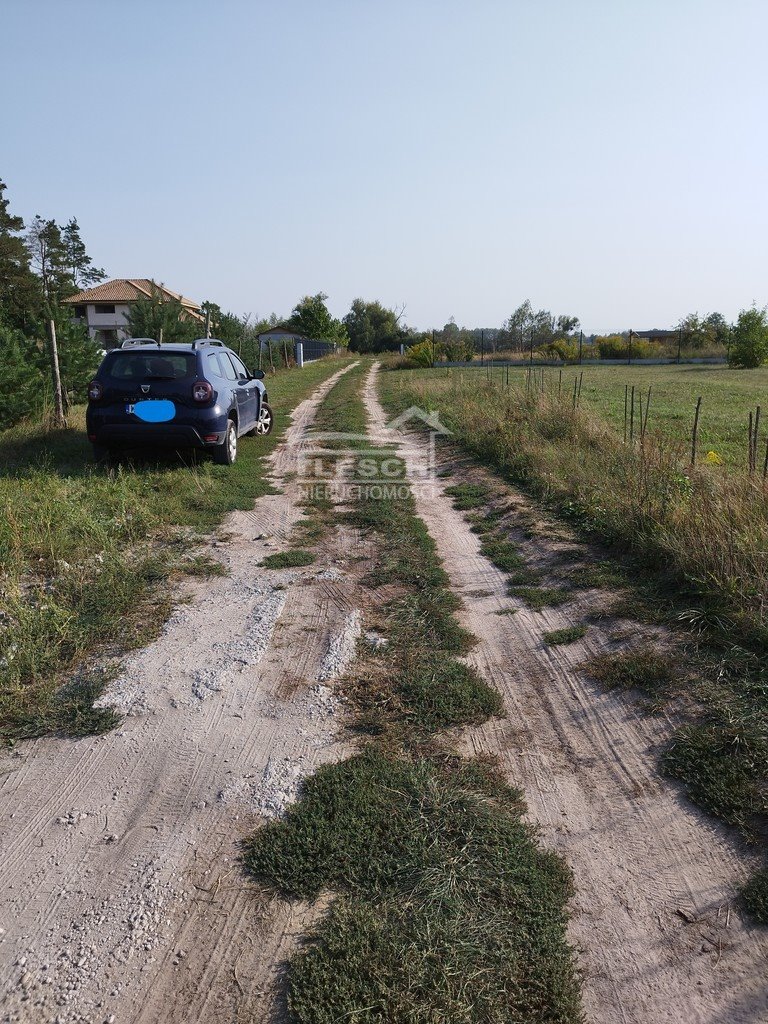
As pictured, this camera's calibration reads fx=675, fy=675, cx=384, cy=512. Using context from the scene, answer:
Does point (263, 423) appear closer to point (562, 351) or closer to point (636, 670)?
point (636, 670)

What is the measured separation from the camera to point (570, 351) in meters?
47.9

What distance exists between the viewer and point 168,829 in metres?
2.81

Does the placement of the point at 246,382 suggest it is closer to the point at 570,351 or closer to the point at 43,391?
the point at 43,391

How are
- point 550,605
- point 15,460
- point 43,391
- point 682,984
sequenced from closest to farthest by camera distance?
point 682,984, point 550,605, point 15,460, point 43,391

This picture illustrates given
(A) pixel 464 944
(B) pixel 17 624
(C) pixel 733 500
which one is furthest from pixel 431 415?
(A) pixel 464 944

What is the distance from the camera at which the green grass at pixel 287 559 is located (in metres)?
6.01

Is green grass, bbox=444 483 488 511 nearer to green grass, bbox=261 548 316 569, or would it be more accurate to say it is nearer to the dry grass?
the dry grass

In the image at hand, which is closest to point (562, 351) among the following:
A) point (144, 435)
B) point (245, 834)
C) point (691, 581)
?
point (144, 435)

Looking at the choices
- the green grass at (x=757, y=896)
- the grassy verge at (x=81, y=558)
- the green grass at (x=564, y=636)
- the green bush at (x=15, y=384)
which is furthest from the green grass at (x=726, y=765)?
the green bush at (x=15, y=384)

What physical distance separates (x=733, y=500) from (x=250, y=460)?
283 inches

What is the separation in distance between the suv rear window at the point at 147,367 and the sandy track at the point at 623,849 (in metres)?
6.17

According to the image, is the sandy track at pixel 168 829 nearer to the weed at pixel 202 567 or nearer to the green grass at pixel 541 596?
the weed at pixel 202 567

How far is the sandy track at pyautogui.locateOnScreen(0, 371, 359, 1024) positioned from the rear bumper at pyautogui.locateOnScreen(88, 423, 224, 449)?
4.55 meters

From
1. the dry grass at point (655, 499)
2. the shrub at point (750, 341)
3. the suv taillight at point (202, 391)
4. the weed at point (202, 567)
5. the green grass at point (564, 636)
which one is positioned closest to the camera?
the green grass at point (564, 636)
